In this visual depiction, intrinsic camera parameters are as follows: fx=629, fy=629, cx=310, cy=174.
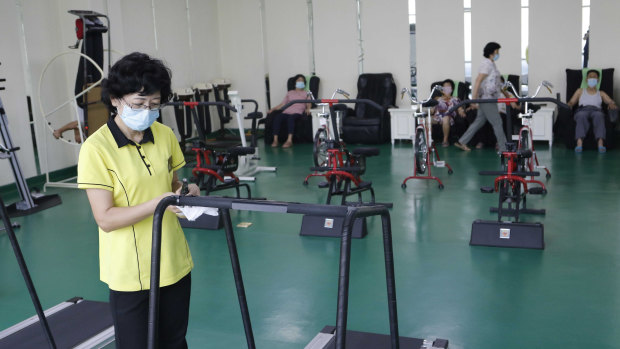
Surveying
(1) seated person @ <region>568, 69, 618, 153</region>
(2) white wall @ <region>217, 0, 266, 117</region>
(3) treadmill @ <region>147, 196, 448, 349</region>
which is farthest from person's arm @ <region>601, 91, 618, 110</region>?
(3) treadmill @ <region>147, 196, 448, 349</region>

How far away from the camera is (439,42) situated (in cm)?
1079

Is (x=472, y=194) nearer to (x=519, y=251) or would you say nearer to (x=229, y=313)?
(x=519, y=251)

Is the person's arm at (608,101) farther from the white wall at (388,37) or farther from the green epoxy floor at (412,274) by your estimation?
the white wall at (388,37)

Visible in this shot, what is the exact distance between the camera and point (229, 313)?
394 cm

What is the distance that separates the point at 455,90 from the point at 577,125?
213 cm

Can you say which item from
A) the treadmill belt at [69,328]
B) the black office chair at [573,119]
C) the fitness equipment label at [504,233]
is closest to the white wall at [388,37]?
the black office chair at [573,119]

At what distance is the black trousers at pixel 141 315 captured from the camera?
221 cm

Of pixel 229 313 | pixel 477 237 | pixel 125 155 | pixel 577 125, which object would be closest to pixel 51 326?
pixel 229 313

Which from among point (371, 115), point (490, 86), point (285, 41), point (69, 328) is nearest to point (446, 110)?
point (371, 115)

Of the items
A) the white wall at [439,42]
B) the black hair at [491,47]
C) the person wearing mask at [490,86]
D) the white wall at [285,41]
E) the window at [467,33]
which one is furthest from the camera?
the white wall at [285,41]

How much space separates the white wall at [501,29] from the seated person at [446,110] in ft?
2.67

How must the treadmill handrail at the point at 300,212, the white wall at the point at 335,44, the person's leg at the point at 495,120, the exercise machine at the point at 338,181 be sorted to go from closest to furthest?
1. the treadmill handrail at the point at 300,212
2. the exercise machine at the point at 338,181
3. the person's leg at the point at 495,120
4. the white wall at the point at 335,44

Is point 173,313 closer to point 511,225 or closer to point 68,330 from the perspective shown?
point 68,330

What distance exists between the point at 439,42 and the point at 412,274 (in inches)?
280
